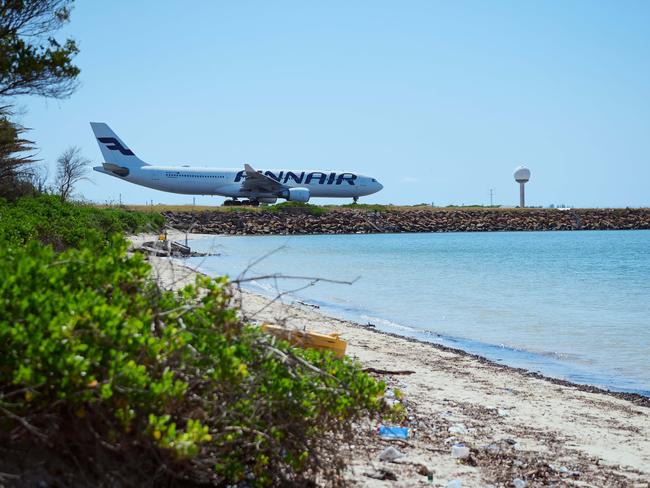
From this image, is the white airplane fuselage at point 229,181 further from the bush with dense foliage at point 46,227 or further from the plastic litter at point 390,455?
the plastic litter at point 390,455

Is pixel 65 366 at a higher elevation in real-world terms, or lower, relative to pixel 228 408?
higher

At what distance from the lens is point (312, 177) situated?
180 ft

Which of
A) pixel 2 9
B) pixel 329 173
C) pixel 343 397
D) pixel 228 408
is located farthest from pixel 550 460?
pixel 329 173

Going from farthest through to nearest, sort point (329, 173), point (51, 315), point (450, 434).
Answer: point (329, 173), point (450, 434), point (51, 315)

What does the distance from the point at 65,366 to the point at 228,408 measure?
0.77 meters

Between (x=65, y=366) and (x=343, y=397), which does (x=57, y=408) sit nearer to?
(x=65, y=366)

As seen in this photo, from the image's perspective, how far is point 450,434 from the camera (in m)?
5.55

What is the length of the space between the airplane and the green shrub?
162 feet

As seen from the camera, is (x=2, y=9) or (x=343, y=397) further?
(x=2, y=9)

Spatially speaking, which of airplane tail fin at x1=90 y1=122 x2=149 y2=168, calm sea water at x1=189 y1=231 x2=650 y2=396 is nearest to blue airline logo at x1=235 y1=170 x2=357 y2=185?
airplane tail fin at x1=90 y1=122 x2=149 y2=168

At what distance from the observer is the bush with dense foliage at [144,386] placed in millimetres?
2736

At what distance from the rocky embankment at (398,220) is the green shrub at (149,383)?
4027 cm

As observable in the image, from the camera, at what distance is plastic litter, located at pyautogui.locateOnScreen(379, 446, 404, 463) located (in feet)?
15.2

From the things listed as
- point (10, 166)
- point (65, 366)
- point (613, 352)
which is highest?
point (10, 166)
